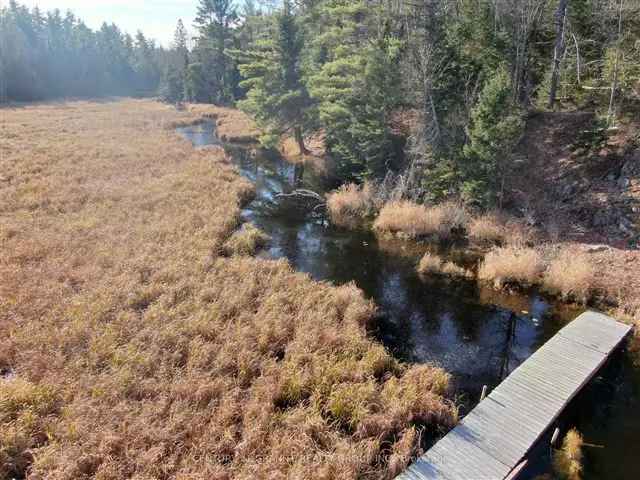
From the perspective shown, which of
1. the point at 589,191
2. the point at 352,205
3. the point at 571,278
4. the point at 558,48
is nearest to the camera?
the point at 571,278

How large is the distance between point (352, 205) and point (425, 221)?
4018mm

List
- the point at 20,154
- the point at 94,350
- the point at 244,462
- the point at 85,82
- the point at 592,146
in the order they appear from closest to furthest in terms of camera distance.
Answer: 1. the point at 244,462
2. the point at 94,350
3. the point at 592,146
4. the point at 20,154
5. the point at 85,82

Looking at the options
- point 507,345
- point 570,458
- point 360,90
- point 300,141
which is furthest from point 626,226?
point 300,141

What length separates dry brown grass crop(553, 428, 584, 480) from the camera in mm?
6877

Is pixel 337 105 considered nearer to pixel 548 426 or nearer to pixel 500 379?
pixel 500 379

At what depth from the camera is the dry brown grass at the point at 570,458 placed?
6.88 metres

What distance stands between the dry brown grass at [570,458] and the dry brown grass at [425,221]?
32.2 ft

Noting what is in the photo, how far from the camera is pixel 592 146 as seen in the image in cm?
1741

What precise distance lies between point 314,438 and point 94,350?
5024mm

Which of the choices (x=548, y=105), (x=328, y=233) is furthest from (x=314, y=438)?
(x=548, y=105)

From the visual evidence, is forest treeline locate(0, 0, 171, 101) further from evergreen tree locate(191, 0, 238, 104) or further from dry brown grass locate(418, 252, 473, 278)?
dry brown grass locate(418, 252, 473, 278)

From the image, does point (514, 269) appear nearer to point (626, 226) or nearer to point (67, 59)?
point (626, 226)

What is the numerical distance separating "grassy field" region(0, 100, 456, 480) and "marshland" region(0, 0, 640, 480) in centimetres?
5

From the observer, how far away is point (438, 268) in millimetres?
14031
